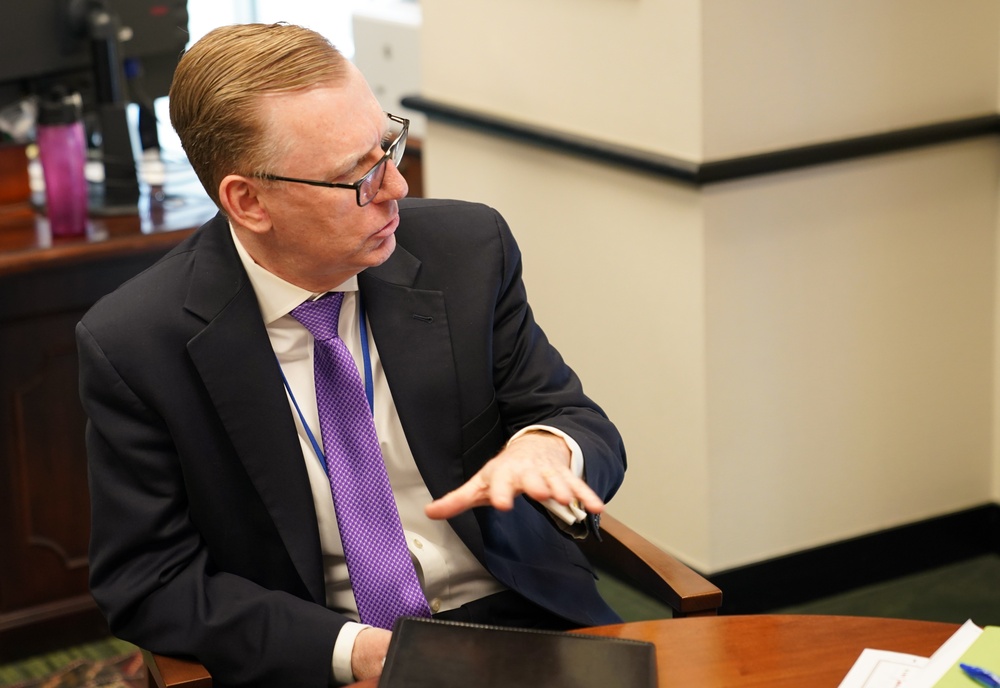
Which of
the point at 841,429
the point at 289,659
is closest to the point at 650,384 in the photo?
the point at 841,429

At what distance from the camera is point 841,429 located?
2986 millimetres

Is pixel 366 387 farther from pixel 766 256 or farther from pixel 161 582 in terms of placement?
pixel 766 256

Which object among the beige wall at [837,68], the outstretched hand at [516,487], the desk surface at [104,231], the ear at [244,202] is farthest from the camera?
the desk surface at [104,231]

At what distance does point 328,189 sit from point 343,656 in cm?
57

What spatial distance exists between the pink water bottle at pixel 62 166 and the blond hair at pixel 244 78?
1.30m

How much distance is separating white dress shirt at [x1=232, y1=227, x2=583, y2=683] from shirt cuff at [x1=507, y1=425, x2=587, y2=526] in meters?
0.24

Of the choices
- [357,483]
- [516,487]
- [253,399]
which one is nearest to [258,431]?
[253,399]

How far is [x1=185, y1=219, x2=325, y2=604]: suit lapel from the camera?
5.45 feet

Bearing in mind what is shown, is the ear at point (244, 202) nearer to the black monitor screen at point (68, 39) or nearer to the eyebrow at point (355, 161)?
the eyebrow at point (355, 161)

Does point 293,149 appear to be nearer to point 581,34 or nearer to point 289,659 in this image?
point 289,659

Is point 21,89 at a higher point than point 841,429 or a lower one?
higher

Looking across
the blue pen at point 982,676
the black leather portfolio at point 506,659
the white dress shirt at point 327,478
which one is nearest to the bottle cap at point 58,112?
the white dress shirt at point 327,478

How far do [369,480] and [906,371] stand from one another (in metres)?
1.72

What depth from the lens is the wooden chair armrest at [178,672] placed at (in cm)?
152
